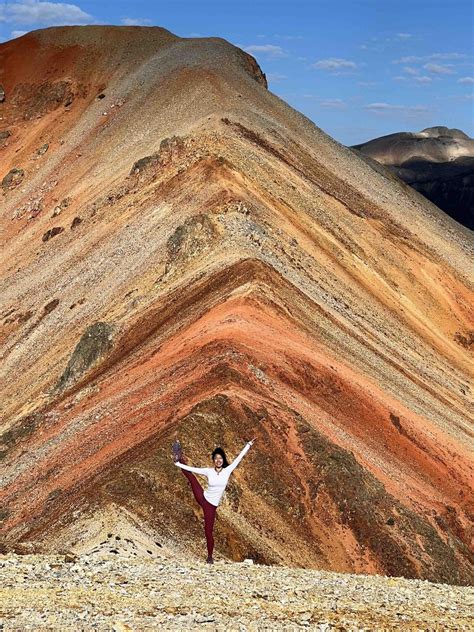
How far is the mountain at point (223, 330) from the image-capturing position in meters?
26.2

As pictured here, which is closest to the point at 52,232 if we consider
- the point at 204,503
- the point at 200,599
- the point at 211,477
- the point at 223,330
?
the point at 223,330

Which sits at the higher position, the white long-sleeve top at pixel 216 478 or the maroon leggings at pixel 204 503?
the white long-sleeve top at pixel 216 478

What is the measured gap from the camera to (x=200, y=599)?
51.0ft

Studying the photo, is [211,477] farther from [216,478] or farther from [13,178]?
[13,178]

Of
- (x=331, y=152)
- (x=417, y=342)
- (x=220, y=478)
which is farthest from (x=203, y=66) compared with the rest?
(x=220, y=478)

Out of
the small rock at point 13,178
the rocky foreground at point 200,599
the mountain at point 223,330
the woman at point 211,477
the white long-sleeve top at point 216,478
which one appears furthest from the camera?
the small rock at point 13,178

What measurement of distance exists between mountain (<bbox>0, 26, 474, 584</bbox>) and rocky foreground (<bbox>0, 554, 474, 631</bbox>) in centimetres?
419

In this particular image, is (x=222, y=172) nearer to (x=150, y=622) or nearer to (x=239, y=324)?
(x=239, y=324)

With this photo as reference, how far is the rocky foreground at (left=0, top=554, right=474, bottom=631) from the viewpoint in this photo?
47.5 feet

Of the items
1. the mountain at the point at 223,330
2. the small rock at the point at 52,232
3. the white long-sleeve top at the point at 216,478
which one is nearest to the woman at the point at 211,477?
the white long-sleeve top at the point at 216,478

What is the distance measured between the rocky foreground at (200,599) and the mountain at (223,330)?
419 centimetres

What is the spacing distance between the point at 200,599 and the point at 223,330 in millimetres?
18150

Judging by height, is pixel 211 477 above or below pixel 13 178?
below

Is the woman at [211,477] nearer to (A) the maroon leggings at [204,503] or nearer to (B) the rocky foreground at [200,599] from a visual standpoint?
(A) the maroon leggings at [204,503]
